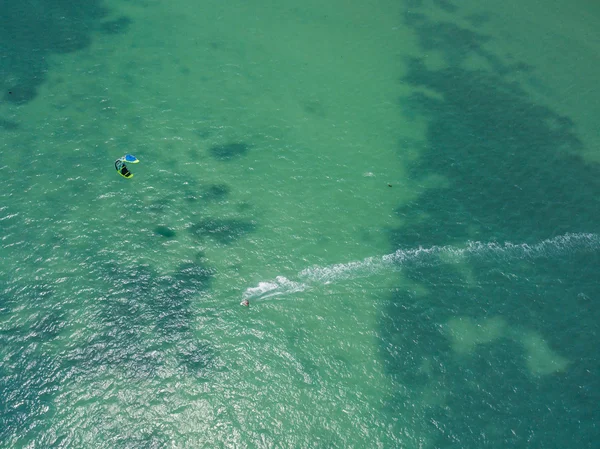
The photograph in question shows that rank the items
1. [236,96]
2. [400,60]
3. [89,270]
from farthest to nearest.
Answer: [400,60], [236,96], [89,270]

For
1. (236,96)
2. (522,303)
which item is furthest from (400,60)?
(522,303)

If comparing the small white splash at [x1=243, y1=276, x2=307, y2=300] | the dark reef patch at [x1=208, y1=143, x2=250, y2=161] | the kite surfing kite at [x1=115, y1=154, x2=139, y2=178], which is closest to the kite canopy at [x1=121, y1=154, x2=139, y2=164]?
the kite surfing kite at [x1=115, y1=154, x2=139, y2=178]

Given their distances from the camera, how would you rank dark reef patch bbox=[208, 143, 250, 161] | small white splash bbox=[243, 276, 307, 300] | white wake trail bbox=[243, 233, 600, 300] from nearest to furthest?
1. small white splash bbox=[243, 276, 307, 300]
2. white wake trail bbox=[243, 233, 600, 300]
3. dark reef patch bbox=[208, 143, 250, 161]

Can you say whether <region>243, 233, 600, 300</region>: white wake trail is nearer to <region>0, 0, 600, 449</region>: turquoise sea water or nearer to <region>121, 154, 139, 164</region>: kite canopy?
<region>0, 0, 600, 449</region>: turquoise sea water

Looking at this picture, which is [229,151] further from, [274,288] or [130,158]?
[274,288]

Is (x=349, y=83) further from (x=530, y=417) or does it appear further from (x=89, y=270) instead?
(x=530, y=417)

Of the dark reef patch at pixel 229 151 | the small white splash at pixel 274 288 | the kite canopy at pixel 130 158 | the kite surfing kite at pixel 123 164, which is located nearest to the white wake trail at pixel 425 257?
the small white splash at pixel 274 288

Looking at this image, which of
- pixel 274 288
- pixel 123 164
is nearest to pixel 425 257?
pixel 274 288

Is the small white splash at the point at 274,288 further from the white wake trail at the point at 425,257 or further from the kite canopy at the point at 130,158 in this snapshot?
the kite canopy at the point at 130,158
